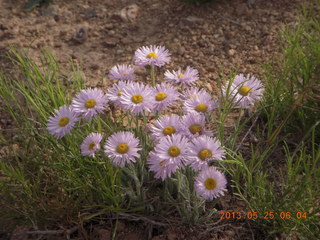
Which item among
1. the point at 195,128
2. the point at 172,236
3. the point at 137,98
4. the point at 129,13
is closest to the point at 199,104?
the point at 195,128

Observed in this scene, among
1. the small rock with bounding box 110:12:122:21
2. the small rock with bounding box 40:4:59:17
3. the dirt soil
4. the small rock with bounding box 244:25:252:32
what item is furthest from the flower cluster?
the small rock with bounding box 40:4:59:17

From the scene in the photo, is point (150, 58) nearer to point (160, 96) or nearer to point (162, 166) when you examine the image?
point (160, 96)

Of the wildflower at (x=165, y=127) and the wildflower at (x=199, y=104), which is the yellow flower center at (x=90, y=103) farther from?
the wildflower at (x=199, y=104)

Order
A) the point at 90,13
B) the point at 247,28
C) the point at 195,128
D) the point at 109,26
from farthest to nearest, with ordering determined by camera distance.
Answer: the point at 90,13 < the point at 109,26 < the point at 247,28 < the point at 195,128

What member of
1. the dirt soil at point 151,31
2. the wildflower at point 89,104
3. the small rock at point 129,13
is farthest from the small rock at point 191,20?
the wildflower at point 89,104

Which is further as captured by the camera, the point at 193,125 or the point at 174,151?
the point at 193,125

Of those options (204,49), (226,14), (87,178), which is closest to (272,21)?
(226,14)
